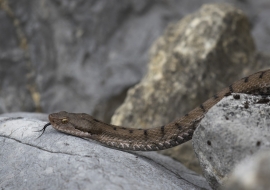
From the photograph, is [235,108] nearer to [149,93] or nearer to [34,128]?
[34,128]

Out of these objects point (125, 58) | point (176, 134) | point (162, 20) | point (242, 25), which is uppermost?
point (162, 20)

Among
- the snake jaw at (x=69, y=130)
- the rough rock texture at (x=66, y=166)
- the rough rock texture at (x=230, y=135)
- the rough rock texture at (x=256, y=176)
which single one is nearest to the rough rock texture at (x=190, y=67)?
the snake jaw at (x=69, y=130)

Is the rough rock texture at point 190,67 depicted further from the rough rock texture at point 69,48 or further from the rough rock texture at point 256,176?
the rough rock texture at point 256,176

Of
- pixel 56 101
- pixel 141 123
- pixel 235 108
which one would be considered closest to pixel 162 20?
pixel 56 101

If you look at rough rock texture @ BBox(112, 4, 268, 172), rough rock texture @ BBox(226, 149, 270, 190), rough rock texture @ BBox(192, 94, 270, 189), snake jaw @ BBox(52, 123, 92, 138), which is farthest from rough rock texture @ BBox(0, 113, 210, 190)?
rough rock texture @ BBox(112, 4, 268, 172)

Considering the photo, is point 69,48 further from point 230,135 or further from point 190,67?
point 230,135

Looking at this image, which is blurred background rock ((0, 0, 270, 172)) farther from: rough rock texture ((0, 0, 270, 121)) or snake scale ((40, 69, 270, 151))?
snake scale ((40, 69, 270, 151))
